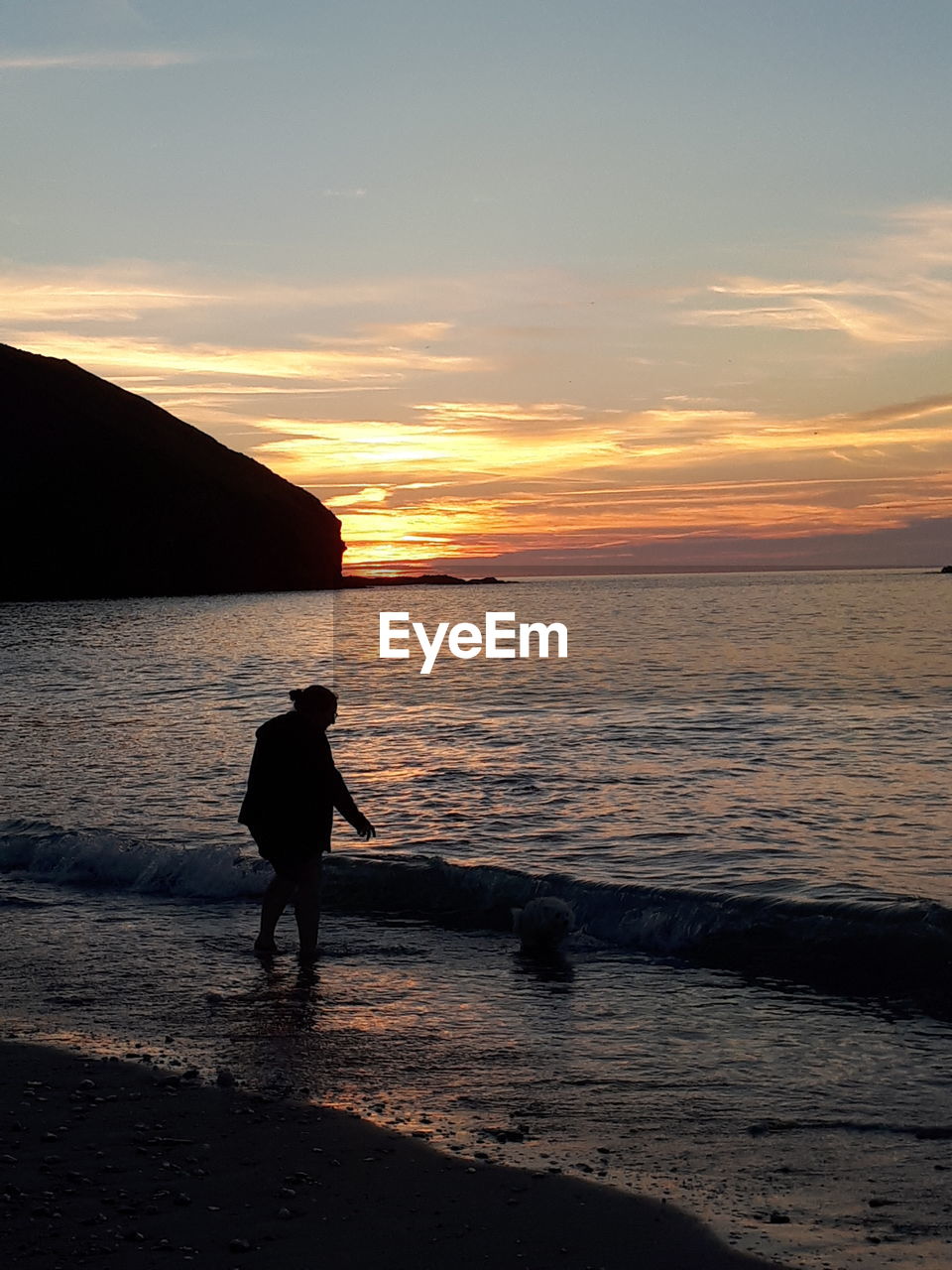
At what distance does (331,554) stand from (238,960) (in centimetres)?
16858

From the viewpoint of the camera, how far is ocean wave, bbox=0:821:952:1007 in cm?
856

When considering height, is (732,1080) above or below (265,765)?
below

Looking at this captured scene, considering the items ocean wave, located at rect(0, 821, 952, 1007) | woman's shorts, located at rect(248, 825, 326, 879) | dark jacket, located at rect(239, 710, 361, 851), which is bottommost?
ocean wave, located at rect(0, 821, 952, 1007)

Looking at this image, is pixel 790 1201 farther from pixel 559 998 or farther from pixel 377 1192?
pixel 559 998

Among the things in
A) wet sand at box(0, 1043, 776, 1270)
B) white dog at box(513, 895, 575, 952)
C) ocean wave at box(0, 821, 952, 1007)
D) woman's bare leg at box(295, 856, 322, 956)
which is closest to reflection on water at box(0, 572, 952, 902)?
ocean wave at box(0, 821, 952, 1007)

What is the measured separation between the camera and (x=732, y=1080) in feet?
19.8

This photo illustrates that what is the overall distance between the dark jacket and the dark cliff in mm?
135549

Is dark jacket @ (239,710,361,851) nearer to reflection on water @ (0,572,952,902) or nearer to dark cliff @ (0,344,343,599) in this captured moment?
reflection on water @ (0,572,952,902)

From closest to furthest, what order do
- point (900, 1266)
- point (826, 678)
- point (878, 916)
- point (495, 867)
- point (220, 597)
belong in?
point (900, 1266) → point (878, 916) → point (495, 867) → point (826, 678) → point (220, 597)

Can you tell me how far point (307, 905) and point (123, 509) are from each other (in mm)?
144963

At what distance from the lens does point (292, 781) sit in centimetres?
828

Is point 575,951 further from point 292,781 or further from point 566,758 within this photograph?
point 566,758

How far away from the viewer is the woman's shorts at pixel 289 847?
8.29 metres

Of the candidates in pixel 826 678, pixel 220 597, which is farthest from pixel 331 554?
pixel 826 678
